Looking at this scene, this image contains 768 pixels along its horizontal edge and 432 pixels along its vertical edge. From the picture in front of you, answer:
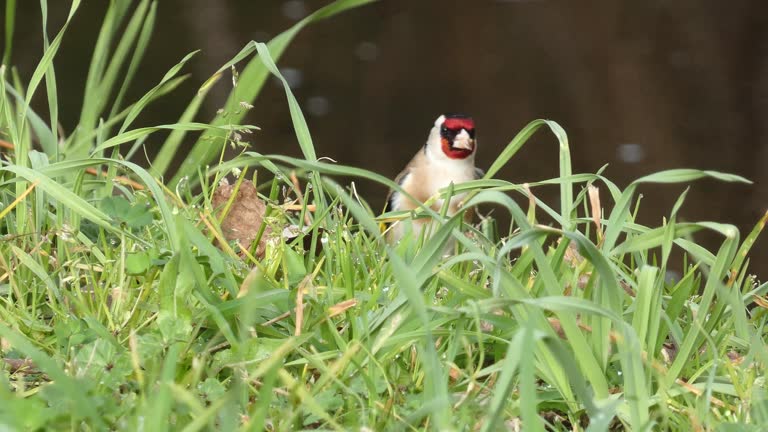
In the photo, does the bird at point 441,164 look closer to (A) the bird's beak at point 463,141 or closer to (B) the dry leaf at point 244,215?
(A) the bird's beak at point 463,141

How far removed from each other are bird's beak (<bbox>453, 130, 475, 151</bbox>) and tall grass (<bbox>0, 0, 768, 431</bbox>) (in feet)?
6.34

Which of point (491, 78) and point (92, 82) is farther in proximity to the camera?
point (491, 78)

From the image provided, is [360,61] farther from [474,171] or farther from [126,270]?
[126,270]

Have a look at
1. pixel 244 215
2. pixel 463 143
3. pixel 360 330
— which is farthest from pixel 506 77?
pixel 360 330

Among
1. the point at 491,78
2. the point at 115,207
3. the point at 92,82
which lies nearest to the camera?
the point at 115,207

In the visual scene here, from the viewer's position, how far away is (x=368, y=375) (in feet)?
5.43

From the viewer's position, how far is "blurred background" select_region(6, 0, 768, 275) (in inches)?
288

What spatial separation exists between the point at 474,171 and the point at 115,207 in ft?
7.62

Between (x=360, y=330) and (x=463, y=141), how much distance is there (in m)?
2.41

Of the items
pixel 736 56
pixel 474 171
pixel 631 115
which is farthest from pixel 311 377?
pixel 736 56

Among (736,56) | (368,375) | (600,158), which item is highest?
(368,375)

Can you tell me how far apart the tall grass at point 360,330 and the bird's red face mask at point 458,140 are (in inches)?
76.3

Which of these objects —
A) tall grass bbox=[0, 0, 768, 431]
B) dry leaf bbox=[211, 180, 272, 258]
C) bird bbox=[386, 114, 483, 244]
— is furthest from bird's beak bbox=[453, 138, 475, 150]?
tall grass bbox=[0, 0, 768, 431]

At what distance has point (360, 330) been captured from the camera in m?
1.75
